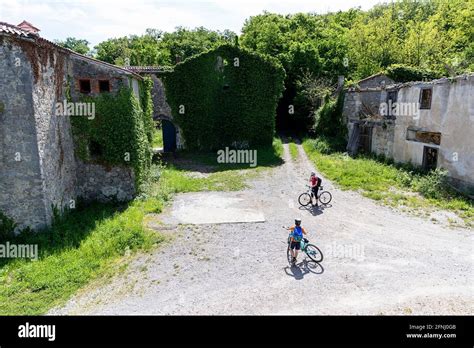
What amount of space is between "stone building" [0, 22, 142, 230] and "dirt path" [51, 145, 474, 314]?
478cm

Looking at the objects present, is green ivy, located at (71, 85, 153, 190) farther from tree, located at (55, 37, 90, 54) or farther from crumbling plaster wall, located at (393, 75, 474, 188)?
tree, located at (55, 37, 90, 54)

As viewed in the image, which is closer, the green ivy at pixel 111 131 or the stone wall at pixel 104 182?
the green ivy at pixel 111 131

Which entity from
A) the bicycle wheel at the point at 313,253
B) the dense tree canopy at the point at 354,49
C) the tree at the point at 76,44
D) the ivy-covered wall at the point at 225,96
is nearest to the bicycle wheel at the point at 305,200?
the bicycle wheel at the point at 313,253

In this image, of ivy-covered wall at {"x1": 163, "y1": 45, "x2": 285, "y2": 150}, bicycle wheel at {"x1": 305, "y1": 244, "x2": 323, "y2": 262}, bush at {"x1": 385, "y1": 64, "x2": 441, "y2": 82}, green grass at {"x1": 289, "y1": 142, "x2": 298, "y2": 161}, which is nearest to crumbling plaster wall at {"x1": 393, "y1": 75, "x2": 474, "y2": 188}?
bush at {"x1": 385, "y1": 64, "x2": 441, "y2": 82}

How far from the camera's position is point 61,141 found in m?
14.3

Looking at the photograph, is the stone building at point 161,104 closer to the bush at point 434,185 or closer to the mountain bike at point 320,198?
the mountain bike at point 320,198

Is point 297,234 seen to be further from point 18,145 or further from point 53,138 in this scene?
point 53,138

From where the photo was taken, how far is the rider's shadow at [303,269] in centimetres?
985

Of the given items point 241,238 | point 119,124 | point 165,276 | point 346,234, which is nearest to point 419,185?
point 346,234

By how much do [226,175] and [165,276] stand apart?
11.7 meters

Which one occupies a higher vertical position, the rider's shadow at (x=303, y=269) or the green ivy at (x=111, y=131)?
the green ivy at (x=111, y=131)

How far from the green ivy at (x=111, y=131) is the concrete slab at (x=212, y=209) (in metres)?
2.98

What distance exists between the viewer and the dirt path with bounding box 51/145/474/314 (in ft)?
27.6

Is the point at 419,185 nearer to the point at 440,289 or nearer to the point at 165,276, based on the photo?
the point at 440,289
